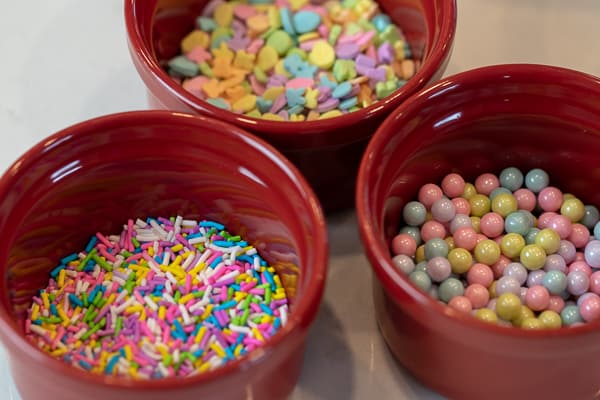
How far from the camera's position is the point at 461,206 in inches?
36.1

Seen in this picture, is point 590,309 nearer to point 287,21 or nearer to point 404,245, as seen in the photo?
point 404,245

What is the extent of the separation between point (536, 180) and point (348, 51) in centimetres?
28

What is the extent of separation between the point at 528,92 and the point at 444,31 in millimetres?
112

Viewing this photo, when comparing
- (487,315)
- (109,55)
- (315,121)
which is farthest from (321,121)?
(109,55)

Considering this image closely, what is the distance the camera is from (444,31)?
3.06ft

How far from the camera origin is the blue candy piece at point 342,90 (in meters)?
1.00

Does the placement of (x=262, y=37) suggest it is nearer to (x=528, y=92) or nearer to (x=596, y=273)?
(x=528, y=92)

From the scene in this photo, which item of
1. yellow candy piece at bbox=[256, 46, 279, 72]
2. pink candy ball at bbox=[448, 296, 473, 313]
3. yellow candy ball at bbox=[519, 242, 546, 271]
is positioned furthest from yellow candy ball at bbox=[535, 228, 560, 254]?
yellow candy piece at bbox=[256, 46, 279, 72]

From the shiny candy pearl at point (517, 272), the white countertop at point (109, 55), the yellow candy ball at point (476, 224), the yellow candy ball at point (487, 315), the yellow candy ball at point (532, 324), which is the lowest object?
the yellow candy ball at point (532, 324)

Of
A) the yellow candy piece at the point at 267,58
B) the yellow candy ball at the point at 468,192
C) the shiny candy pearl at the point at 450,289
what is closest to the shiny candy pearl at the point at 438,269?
the shiny candy pearl at the point at 450,289

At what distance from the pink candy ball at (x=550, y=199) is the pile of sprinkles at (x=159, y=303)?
0.29m

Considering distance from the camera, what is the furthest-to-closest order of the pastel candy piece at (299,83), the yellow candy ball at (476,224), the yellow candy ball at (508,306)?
the pastel candy piece at (299,83)
the yellow candy ball at (476,224)
the yellow candy ball at (508,306)

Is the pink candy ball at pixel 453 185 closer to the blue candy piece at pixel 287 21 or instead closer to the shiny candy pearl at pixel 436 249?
the shiny candy pearl at pixel 436 249

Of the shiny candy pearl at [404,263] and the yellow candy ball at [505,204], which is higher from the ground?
the yellow candy ball at [505,204]
